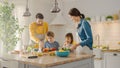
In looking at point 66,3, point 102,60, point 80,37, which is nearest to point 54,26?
point 66,3

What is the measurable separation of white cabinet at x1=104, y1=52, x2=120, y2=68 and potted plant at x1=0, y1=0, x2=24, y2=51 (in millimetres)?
2526

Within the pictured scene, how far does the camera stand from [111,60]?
4359mm

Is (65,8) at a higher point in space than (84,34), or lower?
higher

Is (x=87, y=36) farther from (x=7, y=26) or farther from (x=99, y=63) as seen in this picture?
(x=7, y=26)

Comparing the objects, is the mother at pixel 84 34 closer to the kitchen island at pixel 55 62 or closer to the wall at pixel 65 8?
the kitchen island at pixel 55 62

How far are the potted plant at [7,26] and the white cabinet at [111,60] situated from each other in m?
2.53

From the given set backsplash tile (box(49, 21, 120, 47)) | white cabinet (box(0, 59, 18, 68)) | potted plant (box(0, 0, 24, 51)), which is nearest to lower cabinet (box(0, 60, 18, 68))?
white cabinet (box(0, 59, 18, 68))

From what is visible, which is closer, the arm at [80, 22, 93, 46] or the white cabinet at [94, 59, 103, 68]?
the arm at [80, 22, 93, 46]

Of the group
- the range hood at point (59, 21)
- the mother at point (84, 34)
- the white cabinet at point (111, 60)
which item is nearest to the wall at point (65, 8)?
the range hood at point (59, 21)

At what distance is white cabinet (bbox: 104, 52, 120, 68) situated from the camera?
4.25 m

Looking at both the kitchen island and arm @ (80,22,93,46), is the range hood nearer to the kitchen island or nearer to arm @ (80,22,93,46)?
arm @ (80,22,93,46)

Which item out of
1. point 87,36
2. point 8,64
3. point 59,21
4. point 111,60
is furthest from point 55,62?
point 59,21

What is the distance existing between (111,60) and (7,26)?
295 centimetres

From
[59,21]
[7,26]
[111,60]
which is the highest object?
[59,21]
